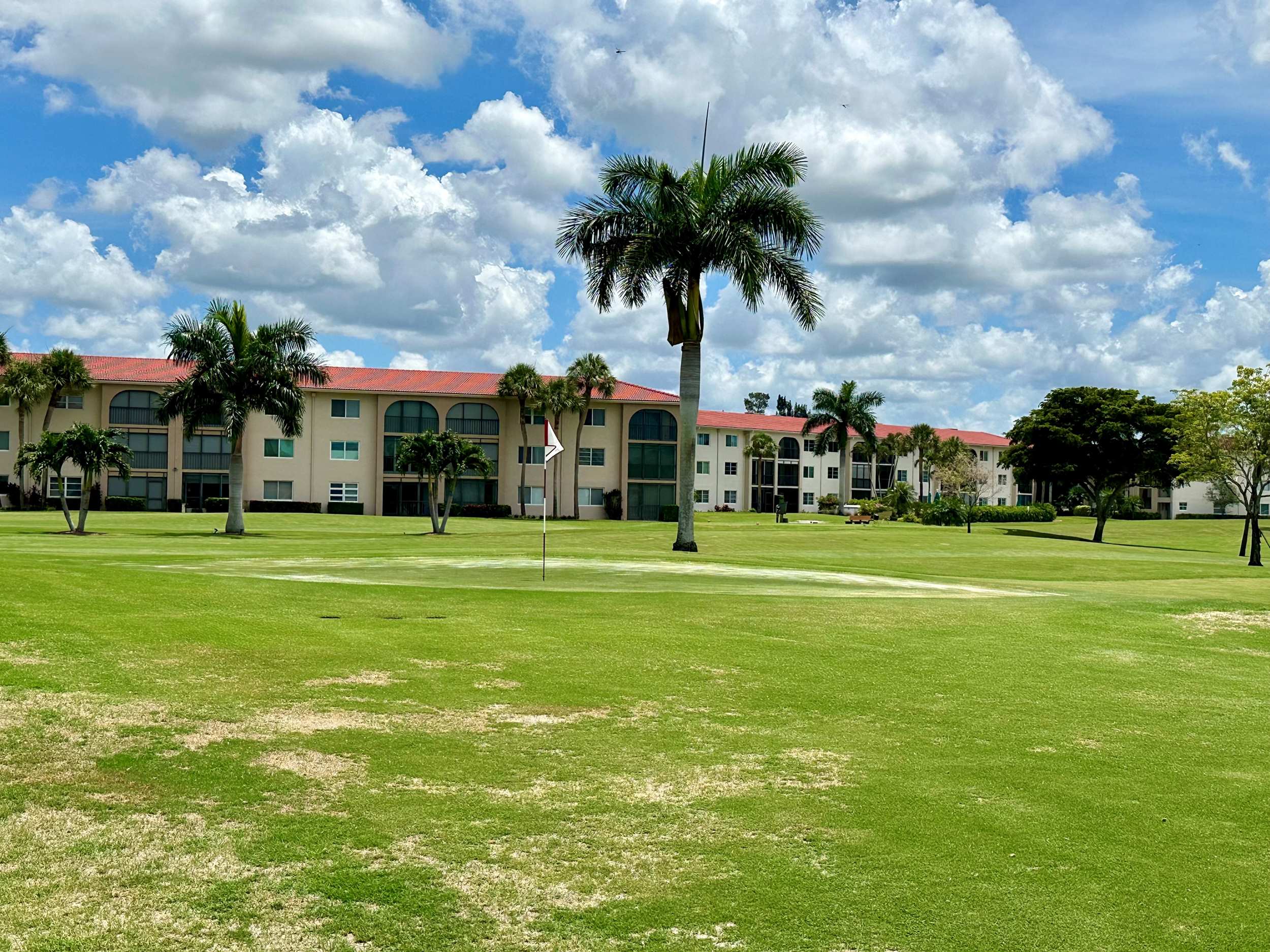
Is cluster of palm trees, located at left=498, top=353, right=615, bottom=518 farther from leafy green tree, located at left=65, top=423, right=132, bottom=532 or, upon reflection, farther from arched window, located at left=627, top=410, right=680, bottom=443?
leafy green tree, located at left=65, top=423, right=132, bottom=532

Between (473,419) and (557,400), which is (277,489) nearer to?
(473,419)

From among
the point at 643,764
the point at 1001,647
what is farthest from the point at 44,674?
the point at 1001,647

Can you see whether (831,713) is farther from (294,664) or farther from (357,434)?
(357,434)

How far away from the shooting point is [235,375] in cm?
5541

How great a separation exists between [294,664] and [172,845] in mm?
5974

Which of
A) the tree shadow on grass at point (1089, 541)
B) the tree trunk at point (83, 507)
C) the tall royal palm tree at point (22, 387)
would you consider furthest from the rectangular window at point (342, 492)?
the tree shadow on grass at point (1089, 541)

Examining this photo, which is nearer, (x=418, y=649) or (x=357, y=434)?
(x=418, y=649)

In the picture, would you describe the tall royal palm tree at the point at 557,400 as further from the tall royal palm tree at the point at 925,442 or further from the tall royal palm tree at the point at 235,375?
the tall royal palm tree at the point at 925,442

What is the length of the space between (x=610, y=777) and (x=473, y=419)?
82.4 meters

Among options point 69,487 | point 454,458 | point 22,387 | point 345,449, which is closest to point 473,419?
point 345,449

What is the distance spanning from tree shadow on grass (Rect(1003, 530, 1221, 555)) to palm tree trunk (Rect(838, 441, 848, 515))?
2752cm

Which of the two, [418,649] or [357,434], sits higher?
[357,434]

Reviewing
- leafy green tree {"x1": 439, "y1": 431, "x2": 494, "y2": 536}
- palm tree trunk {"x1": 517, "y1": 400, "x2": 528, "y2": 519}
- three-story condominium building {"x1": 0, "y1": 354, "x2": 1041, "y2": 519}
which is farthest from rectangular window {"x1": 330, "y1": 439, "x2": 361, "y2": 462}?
leafy green tree {"x1": 439, "y1": 431, "x2": 494, "y2": 536}

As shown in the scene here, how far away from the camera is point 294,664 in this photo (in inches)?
510
